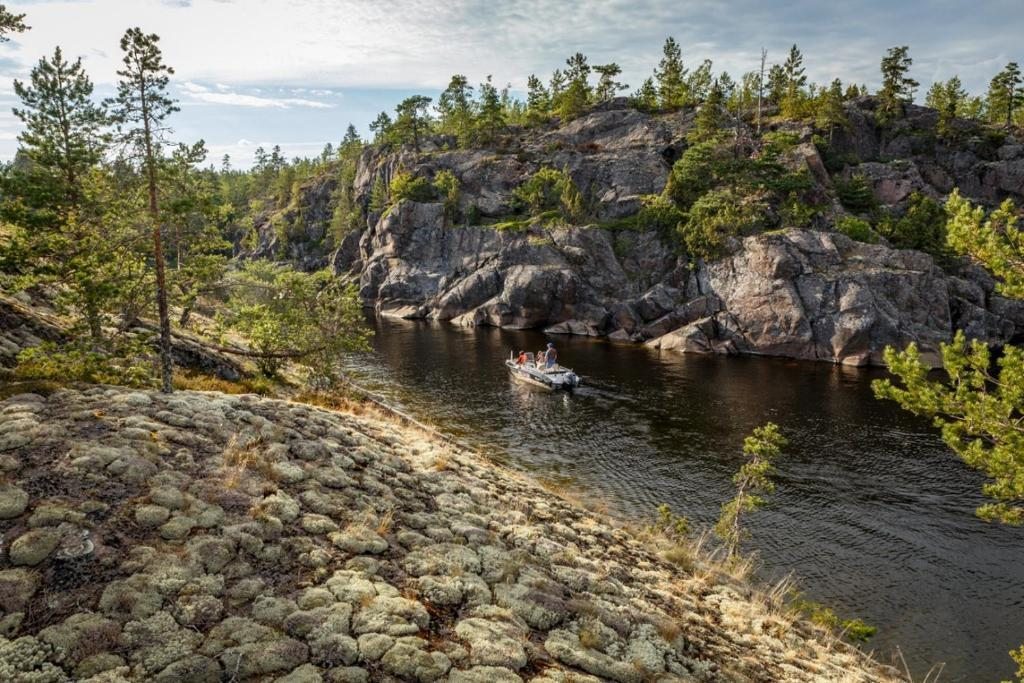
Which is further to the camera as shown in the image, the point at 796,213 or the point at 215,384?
the point at 796,213

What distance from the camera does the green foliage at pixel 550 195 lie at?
8981 centimetres

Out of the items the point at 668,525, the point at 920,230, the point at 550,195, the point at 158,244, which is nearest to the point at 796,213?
the point at 920,230

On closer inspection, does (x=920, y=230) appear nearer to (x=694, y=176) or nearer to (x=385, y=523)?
(x=694, y=176)

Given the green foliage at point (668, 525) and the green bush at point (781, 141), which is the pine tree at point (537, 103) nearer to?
the green bush at point (781, 141)

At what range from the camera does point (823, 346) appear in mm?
61000

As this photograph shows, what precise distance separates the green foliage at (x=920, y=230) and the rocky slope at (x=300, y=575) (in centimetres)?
7067

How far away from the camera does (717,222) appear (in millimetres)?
72750

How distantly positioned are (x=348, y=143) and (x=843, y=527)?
540 ft

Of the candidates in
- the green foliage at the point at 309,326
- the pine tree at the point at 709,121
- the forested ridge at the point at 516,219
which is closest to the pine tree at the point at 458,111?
the forested ridge at the point at 516,219

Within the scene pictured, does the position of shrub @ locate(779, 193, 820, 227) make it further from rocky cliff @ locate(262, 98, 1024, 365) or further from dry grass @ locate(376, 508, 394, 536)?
dry grass @ locate(376, 508, 394, 536)

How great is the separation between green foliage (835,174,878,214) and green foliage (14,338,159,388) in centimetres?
9077

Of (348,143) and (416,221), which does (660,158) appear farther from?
(348,143)

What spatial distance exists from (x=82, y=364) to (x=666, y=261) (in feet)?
241

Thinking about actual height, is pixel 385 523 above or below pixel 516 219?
below
